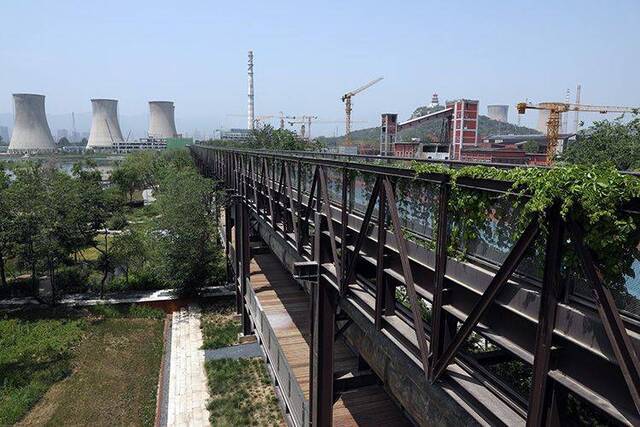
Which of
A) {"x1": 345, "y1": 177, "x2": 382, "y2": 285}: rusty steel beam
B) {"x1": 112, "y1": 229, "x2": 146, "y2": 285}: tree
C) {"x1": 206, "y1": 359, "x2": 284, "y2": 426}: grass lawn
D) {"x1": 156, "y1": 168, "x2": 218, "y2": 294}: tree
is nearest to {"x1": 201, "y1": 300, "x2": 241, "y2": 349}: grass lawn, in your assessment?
{"x1": 206, "y1": 359, "x2": 284, "y2": 426}: grass lawn

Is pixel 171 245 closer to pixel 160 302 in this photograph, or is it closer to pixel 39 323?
pixel 160 302

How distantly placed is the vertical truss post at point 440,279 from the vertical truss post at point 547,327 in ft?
4.27

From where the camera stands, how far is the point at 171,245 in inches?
1086

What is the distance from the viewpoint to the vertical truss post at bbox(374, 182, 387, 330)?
19.3 ft

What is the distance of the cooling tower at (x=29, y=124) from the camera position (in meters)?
128

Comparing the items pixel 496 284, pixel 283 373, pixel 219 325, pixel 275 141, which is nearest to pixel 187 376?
pixel 219 325

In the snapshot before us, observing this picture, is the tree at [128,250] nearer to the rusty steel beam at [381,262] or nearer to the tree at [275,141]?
the rusty steel beam at [381,262]

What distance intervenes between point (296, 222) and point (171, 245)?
1938cm

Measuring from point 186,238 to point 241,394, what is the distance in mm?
12828

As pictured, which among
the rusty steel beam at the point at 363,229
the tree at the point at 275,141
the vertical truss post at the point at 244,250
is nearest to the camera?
the rusty steel beam at the point at 363,229

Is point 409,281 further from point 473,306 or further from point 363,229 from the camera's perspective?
point 363,229

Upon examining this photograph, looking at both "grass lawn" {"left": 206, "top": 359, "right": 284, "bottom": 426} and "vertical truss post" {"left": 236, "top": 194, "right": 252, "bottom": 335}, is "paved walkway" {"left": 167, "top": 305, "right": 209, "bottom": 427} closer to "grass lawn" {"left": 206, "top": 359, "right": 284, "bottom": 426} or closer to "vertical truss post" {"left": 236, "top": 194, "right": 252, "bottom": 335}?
"grass lawn" {"left": 206, "top": 359, "right": 284, "bottom": 426}

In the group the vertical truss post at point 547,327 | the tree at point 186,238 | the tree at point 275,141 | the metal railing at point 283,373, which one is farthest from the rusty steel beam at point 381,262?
the tree at point 275,141

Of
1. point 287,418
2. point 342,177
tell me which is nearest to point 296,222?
point 342,177
